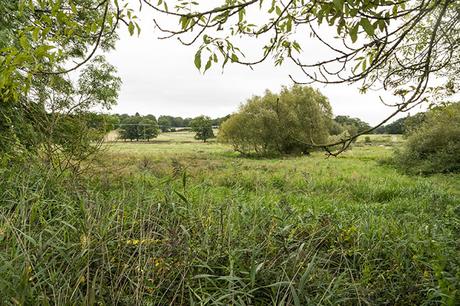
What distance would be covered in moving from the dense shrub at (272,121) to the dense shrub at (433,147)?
505 inches

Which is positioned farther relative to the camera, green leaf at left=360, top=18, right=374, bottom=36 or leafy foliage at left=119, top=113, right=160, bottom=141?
leafy foliage at left=119, top=113, right=160, bottom=141

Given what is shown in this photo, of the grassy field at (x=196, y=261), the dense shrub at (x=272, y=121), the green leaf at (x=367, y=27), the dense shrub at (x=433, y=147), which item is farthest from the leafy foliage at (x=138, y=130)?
the dense shrub at (x=433, y=147)

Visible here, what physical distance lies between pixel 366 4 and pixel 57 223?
12.2ft

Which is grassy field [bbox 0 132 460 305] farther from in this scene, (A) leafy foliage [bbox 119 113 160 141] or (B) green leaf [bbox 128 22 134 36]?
(A) leafy foliage [bbox 119 113 160 141]

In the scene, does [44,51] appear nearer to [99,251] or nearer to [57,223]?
[99,251]

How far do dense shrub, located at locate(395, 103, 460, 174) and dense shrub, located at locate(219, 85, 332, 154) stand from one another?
12824 mm

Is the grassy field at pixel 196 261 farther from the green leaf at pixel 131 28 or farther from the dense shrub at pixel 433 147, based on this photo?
the dense shrub at pixel 433 147

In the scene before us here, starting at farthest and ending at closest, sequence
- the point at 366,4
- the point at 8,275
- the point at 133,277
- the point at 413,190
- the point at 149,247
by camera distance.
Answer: the point at 413,190, the point at 149,247, the point at 133,277, the point at 8,275, the point at 366,4

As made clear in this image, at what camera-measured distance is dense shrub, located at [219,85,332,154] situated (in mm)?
33519

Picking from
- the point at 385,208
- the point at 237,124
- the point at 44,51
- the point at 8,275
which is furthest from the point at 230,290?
the point at 237,124

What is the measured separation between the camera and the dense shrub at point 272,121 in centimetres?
3352

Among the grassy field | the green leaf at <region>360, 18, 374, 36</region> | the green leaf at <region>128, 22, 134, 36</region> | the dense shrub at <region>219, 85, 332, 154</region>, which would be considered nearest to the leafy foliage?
the grassy field

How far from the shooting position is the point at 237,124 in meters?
36.5

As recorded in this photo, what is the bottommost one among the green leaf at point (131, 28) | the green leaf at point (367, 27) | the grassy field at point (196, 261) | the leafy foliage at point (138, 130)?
the grassy field at point (196, 261)
